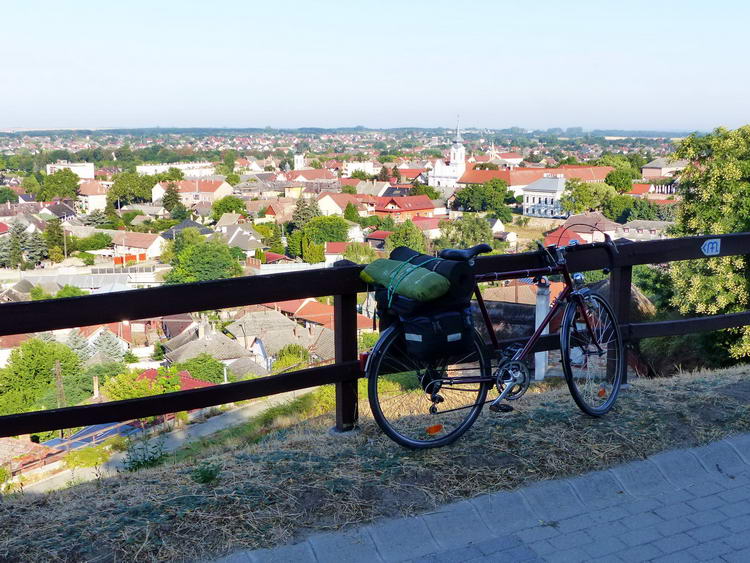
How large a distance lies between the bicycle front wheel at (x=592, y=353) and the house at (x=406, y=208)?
86.7 m

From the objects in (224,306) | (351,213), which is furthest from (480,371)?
(351,213)

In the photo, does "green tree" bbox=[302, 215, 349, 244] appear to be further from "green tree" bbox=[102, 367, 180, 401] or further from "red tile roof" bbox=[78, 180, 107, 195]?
"red tile roof" bbox=[78, 180, 107, 195]

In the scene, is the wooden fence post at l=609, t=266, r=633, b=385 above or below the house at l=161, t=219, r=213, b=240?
above

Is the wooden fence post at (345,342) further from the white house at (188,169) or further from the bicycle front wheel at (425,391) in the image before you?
the white house at (188,169)

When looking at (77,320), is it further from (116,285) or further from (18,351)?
(116,285)

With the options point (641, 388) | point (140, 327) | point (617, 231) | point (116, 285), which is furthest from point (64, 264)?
point (641, 388)

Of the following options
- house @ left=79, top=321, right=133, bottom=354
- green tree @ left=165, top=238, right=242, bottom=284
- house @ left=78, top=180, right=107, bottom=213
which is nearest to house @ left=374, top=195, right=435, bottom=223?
green tree @ left=165, top=238, right=242, bottom=284

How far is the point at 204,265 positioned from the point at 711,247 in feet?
176

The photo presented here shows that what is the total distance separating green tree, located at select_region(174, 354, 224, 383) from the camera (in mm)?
22297

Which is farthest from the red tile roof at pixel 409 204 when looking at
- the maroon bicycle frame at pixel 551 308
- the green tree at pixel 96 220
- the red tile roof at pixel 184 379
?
the maroon bicycle frame at pixel 551 308

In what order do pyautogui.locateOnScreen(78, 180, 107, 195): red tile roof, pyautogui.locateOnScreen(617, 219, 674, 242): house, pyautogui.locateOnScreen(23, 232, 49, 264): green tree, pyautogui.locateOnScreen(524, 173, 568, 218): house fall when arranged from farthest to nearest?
pyautogui.locateOnScreen(78, 180, 107, 195): red tile roof
pyautogui.locateOnScreen(524, 173, 568, 218): house
pyautogui.locateOnScreen(23, 232, 49, 264): green tree
pyautogui.locateOnScreen(617, 219, 674, 242): house

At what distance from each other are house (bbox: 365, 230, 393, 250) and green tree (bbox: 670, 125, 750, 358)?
173 ft

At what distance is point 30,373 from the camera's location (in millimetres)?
24062

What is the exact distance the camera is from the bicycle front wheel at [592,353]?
3959 millimetres
